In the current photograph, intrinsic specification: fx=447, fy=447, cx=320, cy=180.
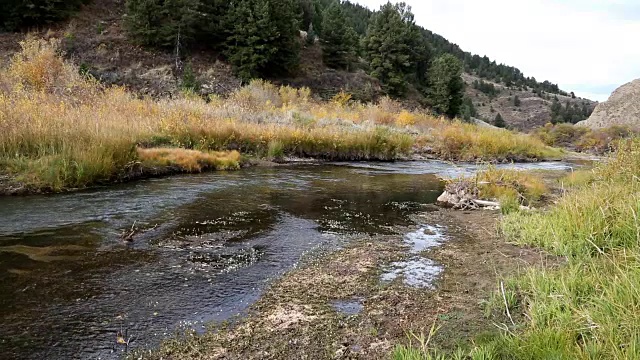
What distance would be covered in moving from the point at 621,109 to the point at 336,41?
3050 centimetres

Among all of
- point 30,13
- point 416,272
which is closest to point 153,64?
point 30,13

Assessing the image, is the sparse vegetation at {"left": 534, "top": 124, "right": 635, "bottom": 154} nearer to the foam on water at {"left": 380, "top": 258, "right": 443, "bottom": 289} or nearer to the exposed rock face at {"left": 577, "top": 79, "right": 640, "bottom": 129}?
the exposed rock face at {"left": 577, "top": 79, "right": 640, "bottom": 129}

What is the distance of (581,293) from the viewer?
3543 mm

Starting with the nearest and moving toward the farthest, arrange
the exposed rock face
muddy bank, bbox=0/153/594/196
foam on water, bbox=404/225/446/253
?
1. foam on water, bbox=404/225/446/253
2. muddy bank, bbox=0/153/594/196
3. the exposed rock face

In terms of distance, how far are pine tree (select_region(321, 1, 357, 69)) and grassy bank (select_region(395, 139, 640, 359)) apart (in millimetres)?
44499

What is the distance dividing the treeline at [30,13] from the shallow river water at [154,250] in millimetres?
32667

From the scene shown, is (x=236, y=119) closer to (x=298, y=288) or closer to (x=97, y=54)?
(x=298, y=288)

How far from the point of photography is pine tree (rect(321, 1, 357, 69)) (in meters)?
47.9

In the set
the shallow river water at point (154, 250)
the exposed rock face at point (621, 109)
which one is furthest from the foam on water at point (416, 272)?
the exposed rock face at point (621, 109)

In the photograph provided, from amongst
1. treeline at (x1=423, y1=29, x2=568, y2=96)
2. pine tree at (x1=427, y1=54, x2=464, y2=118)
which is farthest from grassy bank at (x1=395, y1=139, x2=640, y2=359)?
treeline at (x1=423, y1=29, x2=568, y2=96)

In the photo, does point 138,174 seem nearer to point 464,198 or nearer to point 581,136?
point 464,198

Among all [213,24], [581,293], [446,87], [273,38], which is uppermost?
[213,24]

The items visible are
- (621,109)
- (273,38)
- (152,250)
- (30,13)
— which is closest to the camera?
(152,250)

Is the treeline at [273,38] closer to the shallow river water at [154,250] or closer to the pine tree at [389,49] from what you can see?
the pine tree at [389,49]
